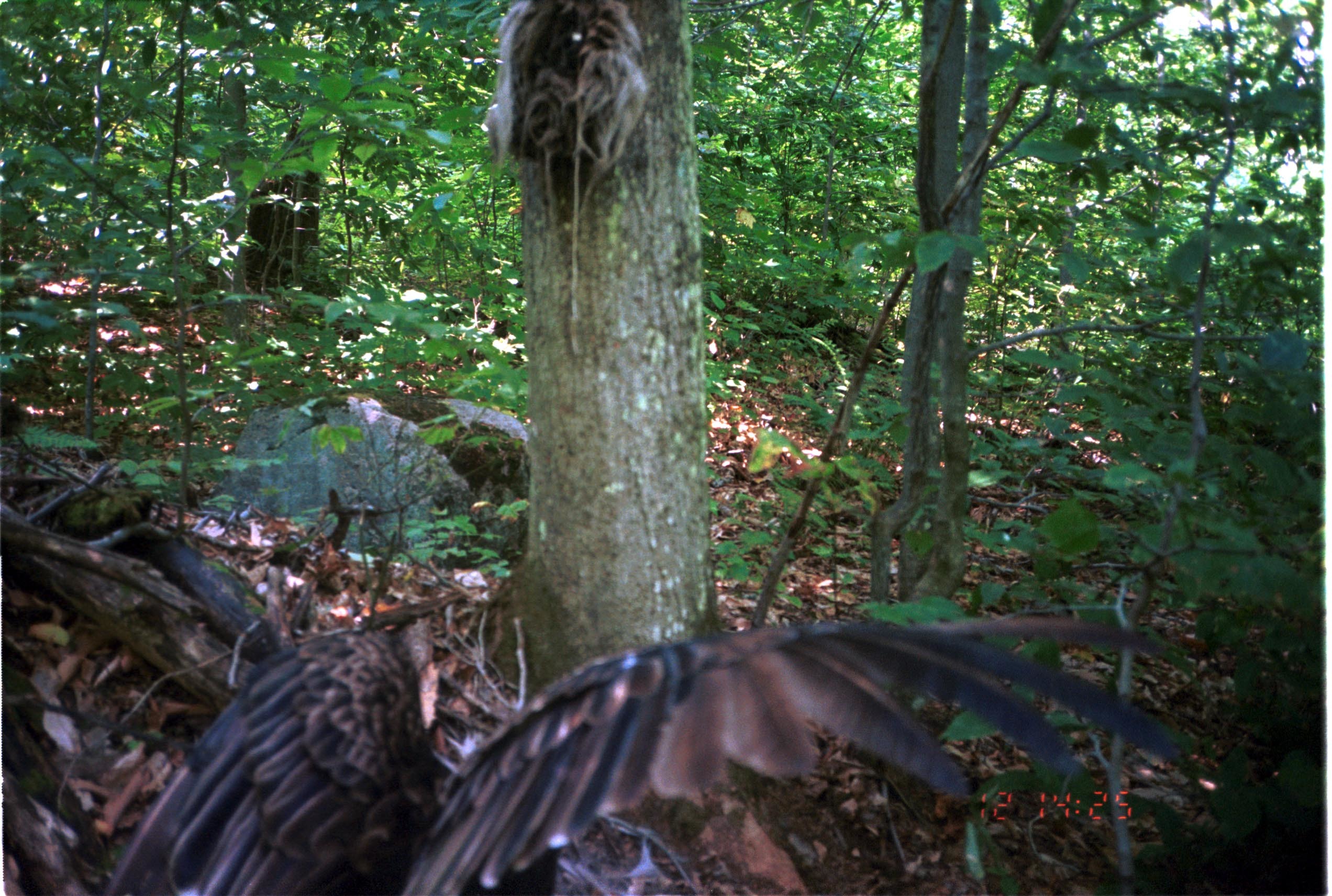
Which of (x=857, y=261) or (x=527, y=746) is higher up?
(x=857, y=261)

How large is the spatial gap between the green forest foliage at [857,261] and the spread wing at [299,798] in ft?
4.39

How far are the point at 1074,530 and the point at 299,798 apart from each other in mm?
2028

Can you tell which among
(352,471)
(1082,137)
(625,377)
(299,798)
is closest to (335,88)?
(625,377)

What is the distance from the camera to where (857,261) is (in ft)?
8.45

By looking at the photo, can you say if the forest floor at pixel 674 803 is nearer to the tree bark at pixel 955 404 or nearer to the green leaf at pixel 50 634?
Result: the green leaf at pixel 50 634

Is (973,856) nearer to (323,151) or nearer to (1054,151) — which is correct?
(1054,151)

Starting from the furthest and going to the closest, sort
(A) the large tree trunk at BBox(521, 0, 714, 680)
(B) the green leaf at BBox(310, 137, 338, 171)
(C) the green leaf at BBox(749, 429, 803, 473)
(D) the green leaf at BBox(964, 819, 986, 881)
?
(B) the green leaf at BBox(310, 137, 338, 171) < (D) the green leaf at BBox(964, 819, 986, 881) < (C) the green leaf at BBox(749, 429, 803, 473) < (A) the large tree trunk at BBox(521, 0, 714, 680)

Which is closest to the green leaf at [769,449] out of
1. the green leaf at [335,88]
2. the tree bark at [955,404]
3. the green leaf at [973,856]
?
the tree bark at [955,404]

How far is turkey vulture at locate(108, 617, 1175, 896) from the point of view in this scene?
1.12 meters

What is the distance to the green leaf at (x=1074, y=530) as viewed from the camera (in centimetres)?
211

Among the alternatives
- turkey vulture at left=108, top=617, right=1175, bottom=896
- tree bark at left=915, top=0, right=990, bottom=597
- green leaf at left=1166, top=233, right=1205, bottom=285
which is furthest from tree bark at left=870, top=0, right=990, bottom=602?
turkey vulture at left=108, top=617, right=1175, bottom=896

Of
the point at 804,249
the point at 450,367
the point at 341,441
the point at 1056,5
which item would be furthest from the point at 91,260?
the point at 804,249

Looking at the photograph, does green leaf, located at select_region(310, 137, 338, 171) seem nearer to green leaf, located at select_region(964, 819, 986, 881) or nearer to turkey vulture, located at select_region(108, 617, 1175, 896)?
turkey vulture, located at select_region(108, 617, 1175, 896)

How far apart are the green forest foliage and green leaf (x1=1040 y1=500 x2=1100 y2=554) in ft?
0.04
